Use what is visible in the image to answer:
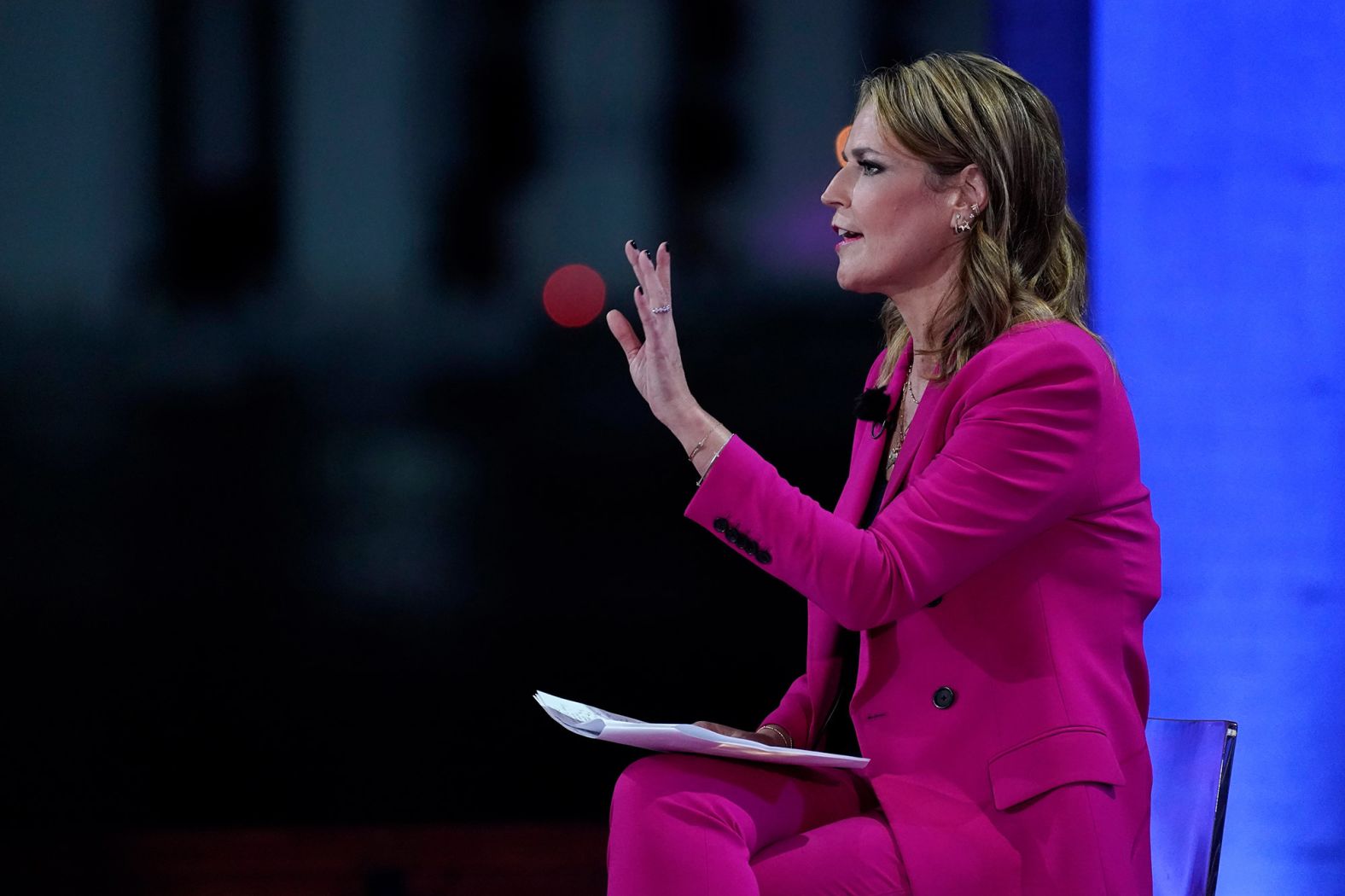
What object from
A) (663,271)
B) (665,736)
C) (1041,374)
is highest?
(663,271)

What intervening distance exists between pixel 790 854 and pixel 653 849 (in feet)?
0.50

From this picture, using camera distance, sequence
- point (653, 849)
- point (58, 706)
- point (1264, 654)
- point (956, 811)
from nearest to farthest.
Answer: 1. point (653, 849)
2. point (956, 811)
3. point (1264, 654)
4. point (58, 706)

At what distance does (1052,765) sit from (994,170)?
71cm

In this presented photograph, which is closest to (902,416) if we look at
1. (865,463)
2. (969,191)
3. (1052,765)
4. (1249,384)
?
(865,463)

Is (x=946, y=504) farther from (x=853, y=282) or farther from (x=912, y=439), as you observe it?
(x=853, y=282)

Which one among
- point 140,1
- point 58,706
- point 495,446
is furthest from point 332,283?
point 58,706

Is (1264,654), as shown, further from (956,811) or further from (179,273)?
(179,273)

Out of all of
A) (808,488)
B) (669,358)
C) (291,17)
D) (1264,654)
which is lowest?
(1264,654)

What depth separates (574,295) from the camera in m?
2.59

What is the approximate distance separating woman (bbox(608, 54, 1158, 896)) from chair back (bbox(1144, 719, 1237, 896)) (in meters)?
0.33

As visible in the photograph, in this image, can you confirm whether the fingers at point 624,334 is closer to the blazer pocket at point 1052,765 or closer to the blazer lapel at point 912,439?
the blazer lapel at point 912,439

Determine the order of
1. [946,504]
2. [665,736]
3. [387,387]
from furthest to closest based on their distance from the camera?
[387,387]
[946,504]
[665,736]

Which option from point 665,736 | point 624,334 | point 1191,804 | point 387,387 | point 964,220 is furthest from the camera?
point 387,387

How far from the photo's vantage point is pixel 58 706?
2.54 metres
